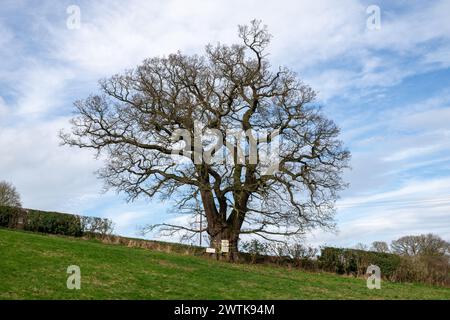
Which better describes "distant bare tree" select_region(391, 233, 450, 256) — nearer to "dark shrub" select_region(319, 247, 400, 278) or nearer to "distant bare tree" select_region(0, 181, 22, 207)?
"dark shrub" select_region(319, 247, 400, 278)

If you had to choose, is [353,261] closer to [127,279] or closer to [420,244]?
[127,279]

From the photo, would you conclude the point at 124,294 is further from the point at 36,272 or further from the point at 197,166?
the point at 197,166

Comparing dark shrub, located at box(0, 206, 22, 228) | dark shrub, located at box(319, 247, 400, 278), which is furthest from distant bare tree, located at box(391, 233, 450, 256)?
dark shrub, located at box(0, 206, 22, 228)

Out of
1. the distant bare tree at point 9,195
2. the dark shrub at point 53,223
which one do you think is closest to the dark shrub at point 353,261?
the dark shrub at point 53,223

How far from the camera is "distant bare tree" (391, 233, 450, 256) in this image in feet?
138

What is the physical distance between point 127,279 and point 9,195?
1516 inches

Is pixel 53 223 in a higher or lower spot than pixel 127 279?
higher

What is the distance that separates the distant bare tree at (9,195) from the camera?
155 feet

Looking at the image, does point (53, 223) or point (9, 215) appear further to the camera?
point (53, 223)

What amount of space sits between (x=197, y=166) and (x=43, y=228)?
876cm

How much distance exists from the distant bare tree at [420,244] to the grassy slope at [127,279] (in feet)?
79.7

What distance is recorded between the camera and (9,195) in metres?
48.3

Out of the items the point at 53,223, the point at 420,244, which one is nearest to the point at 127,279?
the point at 53,223
